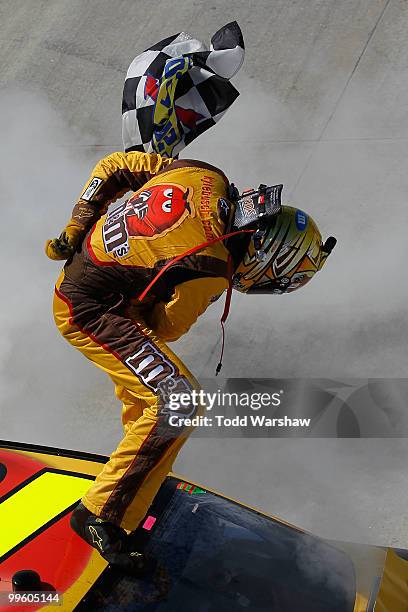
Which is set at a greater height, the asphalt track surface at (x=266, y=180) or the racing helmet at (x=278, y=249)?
the racing helmet at (x=278, y=249)

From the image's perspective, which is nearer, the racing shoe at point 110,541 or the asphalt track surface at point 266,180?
the racing shoe at point 110,541

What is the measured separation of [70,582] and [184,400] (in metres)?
0.74

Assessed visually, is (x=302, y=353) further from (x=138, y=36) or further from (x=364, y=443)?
(x=138, y=36)

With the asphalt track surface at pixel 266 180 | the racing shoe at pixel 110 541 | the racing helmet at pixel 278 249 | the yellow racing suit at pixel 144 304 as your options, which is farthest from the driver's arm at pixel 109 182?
the asphalt track surface at pixel 266 180

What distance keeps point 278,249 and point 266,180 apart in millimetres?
3073

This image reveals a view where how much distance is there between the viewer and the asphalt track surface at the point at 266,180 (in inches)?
187

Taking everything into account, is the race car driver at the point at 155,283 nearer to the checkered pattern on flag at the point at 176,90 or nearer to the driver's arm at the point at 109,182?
the driver's arm at the point at 109,182

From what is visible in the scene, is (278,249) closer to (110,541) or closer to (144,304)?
(144,304)

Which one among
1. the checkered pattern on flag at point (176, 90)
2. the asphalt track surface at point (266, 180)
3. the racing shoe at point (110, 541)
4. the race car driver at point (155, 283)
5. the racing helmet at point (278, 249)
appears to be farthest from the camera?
the checkered pattern on flag at point (176, 90)

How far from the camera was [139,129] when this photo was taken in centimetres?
541

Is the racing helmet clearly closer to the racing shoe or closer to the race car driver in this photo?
the race car driver

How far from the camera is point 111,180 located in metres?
3.99

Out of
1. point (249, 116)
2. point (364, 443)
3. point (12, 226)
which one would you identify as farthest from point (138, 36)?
point (364, 443)

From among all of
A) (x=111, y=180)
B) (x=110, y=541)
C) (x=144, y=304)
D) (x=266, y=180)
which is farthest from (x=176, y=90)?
(x=110, y=541)
